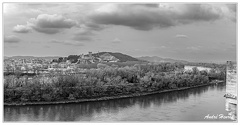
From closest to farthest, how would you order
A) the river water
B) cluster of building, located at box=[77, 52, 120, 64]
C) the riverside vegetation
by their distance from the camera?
the river water < the riverside vegetation < cluster of building, located at box=[77, 52, 120, 64]

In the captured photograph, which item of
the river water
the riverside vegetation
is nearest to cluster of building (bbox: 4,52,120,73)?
the riverside vegetation

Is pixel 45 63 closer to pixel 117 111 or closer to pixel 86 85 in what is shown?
pixel 86 85

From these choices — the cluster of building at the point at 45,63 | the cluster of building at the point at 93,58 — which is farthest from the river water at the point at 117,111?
the cluster of building at the point at 93,58

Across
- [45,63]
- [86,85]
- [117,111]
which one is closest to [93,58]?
[86,85]

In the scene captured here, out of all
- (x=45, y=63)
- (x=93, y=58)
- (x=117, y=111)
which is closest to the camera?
(x=117, y=111)

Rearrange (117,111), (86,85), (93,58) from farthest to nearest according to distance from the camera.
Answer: (93,58) < (86,85) < (117,111)

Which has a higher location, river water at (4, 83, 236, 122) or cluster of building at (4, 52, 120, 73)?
cluster of building at (4, 52, 120, 73)

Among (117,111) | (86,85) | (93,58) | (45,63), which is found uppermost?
(93,58)

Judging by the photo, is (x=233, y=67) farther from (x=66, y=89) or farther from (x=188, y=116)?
(x=66, y=89)

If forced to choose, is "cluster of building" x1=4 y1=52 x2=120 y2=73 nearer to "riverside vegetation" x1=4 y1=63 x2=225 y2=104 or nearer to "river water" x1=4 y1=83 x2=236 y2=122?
"riverside vegetation" x1=4 y1=63 x2=225 y2=104
